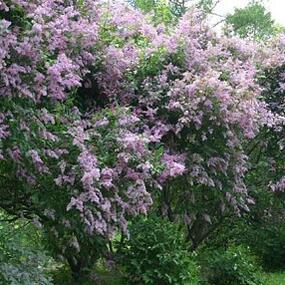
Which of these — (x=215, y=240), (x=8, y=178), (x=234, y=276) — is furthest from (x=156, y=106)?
(x=215, y=240)

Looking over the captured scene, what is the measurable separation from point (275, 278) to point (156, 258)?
304 cm

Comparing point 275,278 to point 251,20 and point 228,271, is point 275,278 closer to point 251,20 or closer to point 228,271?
point 228,271

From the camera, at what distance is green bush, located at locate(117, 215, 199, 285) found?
599 centimetres

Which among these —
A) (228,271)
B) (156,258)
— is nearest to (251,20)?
(228,271)

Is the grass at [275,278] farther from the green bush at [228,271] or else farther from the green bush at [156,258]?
the green bush at [156,258]

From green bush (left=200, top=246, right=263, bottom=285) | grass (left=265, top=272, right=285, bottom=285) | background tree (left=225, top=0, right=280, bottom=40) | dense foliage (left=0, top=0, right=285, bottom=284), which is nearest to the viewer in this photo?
dense foliage (left=0, top=0, right=285, bottom=284)

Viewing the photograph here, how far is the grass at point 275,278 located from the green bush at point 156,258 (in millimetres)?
2152

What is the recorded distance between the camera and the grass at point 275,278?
26.5ft

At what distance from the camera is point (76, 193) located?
5.18 m

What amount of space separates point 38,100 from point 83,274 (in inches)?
104

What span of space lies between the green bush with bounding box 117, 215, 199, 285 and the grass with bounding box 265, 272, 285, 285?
7.06ft

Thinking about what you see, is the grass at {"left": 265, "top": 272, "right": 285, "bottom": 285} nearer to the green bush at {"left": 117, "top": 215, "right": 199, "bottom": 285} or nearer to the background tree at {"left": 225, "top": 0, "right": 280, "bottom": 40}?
the green bush at {"left": 117, "top": 215, "right": 199, "bottom": 285}

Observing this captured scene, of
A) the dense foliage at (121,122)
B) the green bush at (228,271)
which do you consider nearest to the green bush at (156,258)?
the dense foliage at (121,122)

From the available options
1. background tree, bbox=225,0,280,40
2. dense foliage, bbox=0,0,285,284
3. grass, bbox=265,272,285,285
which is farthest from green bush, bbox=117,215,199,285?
background tree, bbox=225,0,280,40
